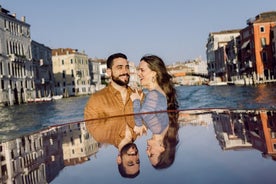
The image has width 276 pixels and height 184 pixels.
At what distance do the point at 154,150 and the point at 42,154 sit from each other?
2.00 ft

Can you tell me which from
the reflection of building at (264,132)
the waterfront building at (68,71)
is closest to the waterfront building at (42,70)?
the waterfront building at (68,71)

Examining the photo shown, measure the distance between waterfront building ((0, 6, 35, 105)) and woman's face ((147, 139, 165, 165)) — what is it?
124 feet

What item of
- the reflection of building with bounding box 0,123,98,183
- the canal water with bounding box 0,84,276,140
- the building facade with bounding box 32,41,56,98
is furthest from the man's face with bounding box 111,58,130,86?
the building facade with bounding box 32,41,56,98

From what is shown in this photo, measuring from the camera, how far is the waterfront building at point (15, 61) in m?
39.9

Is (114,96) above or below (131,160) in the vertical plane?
above

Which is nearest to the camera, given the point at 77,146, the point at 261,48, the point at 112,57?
the point at 77,146

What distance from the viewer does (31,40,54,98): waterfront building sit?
5188 cm

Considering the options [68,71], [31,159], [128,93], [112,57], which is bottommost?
[31,159]

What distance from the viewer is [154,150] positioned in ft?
5.58

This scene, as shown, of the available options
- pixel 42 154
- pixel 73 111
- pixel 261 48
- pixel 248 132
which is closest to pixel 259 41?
pixel 261 48

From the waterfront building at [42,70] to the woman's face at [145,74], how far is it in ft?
159

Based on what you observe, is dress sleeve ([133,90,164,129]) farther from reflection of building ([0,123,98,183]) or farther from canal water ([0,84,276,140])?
canal water ([0,84,276,140])

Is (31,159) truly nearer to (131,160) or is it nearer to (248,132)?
(131,160)

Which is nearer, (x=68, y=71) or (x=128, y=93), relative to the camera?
(x=128, y=93)
